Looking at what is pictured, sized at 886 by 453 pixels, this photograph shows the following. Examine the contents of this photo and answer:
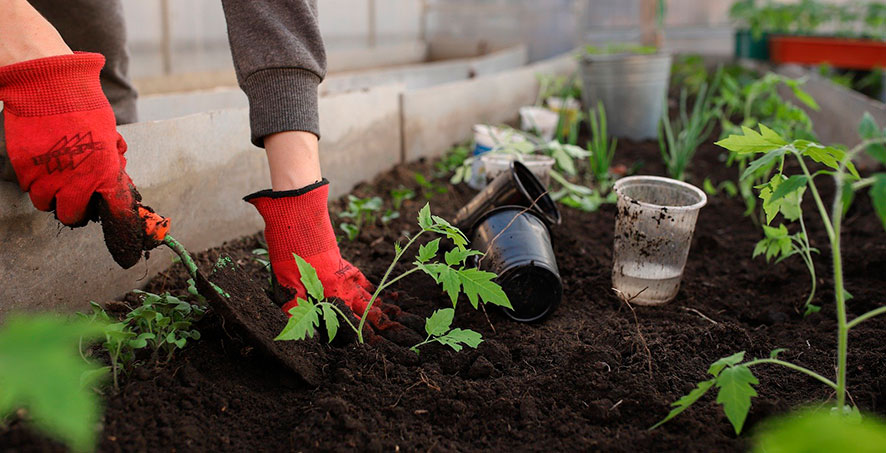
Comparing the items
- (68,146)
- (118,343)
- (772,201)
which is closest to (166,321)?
(118,343)

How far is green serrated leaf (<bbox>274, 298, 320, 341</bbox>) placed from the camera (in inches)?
44.1

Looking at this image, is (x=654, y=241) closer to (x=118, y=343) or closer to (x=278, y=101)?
(x=278, y=101)

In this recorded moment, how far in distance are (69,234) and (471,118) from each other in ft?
8.18

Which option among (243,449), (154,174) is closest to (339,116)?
(154,174)

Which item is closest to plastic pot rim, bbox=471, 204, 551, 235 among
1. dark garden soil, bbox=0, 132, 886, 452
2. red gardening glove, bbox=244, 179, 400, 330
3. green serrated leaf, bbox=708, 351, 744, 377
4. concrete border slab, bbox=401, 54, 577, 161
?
dark garden soil, bbox=0, 132, 886, 452

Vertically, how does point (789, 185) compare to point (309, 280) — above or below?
above

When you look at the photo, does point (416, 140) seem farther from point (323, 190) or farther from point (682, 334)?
point (682, 334)

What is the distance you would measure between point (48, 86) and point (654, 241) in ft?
4.73

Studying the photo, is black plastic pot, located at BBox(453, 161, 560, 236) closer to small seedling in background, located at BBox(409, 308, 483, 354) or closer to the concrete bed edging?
small seedling in background, located at BBox(409, 308, 483, 354)

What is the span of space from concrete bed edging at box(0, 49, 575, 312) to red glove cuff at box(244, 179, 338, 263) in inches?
15.5

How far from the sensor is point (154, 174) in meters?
1.73

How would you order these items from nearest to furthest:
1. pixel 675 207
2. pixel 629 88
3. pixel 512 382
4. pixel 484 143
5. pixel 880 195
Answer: pixel 880 195 < pixel 512 382 < pixel 675 207 < pixel 484 143 < pixel 629 88

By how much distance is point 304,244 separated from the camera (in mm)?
1543

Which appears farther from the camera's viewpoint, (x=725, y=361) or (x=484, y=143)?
(x=484, y=143)
